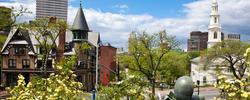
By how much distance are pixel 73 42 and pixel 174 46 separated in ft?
66.6

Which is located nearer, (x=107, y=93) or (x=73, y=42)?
(x=107, y=93)

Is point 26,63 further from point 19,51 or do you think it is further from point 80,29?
point 80,29

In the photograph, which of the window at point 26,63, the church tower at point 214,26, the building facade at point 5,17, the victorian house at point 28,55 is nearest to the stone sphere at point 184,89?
the building facade at point 5,17

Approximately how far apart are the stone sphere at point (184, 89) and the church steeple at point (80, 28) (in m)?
56.9

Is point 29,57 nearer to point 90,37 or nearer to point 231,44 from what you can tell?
point 90,37

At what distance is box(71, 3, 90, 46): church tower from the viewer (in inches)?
2553

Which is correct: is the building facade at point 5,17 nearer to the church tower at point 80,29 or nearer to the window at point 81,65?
the church tower at point 80,29

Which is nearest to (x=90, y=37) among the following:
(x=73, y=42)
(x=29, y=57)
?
(x=73, y=42)

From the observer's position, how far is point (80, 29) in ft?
214

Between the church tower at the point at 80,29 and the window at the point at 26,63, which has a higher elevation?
the church tower at the point at 80,29

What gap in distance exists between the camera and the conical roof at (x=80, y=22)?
65750 mm

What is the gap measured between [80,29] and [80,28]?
0.16m

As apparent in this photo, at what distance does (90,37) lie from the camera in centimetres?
6981

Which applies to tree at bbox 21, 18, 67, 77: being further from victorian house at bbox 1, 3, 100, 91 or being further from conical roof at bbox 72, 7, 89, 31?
conical roof at bbox 72, 7, 89, 31
